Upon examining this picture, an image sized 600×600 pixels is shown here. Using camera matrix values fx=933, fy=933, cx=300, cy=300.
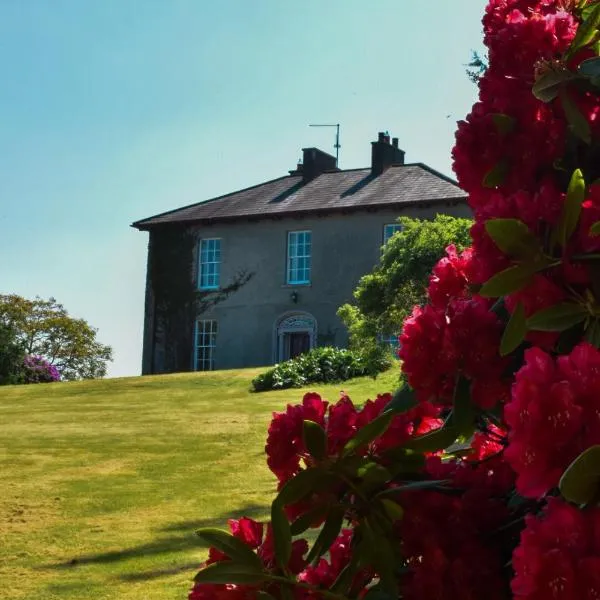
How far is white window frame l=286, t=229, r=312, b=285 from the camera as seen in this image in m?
30.2

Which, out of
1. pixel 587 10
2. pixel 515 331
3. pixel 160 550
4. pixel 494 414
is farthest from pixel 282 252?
pixel 515 331

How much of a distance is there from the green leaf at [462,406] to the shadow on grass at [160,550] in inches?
167

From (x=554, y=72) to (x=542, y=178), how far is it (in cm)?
28

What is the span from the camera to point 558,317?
6.22 feet

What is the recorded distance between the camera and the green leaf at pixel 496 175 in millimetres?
2535

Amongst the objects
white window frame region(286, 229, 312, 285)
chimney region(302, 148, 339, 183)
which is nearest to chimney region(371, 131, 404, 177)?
chimney region(302, 148, 339, 183)

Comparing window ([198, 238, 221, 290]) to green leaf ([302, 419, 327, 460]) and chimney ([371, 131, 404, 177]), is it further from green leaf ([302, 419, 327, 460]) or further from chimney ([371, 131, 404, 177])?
green leaf ([302, 419, 327, 460])

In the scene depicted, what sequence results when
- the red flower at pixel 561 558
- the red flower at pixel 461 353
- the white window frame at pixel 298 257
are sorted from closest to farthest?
the red flower at pixel 561 558 → the red flower at pixel 461 353 → the white window frame at pixel 298 257

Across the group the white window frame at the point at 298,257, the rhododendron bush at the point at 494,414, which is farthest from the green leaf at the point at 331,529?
the white window frame at the point at 298,257

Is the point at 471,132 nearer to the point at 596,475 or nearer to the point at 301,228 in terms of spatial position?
the point at 596,475

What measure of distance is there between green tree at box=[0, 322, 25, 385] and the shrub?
497 inches

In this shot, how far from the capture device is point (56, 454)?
1124 centimetres

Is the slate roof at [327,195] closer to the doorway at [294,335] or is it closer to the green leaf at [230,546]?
the doorway at [294,335]

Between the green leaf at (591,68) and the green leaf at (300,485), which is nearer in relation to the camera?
the green leaf at (300,485)
